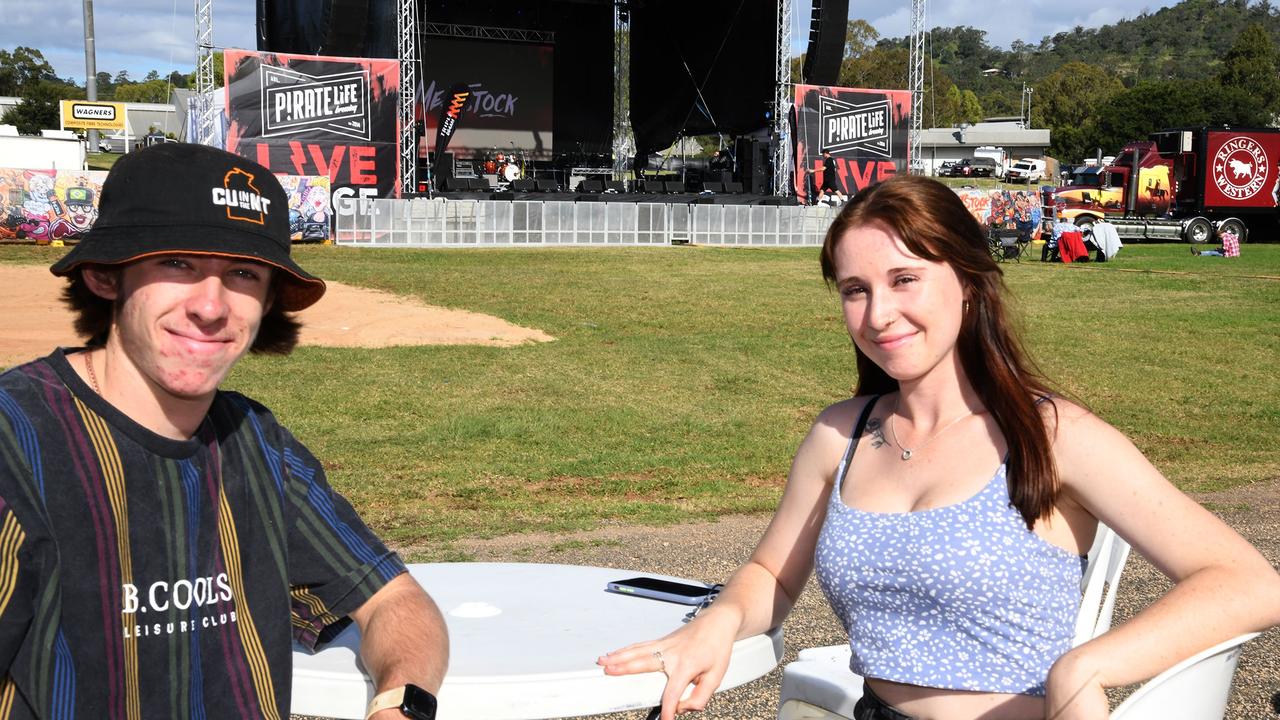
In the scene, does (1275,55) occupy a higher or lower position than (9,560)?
higher

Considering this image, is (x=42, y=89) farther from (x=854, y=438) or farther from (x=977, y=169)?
(x=854, y=438)

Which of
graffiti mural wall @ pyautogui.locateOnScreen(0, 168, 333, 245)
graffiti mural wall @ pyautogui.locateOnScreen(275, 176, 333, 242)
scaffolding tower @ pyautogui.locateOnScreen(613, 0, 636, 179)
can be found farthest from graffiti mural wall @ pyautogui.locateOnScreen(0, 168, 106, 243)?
scaffolding tower @ pyautogui.locateOnScreen(613, 0, 636, 179)

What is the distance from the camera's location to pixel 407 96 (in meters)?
27.7

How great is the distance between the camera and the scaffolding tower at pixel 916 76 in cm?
3038

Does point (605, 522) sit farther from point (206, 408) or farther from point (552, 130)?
point (552, 130)

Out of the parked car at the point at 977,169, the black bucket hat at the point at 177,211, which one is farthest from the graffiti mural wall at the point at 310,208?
the parked car at the point at 977,169

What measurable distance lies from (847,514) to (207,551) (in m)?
1.14

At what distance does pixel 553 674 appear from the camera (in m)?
2.01

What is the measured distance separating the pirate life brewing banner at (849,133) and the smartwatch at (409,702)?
93.1 ft

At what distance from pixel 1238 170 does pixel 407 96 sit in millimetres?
23819

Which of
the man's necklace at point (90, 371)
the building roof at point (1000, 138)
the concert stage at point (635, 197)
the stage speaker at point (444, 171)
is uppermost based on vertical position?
the building roof at point (1000, 138)

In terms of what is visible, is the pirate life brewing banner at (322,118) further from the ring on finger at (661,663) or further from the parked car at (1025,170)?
the parked car at (1025,170)

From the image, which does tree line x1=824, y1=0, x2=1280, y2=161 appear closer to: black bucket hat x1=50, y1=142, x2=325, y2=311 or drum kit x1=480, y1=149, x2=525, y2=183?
drum kit x1=480, y1=149, x2=525, y2=183

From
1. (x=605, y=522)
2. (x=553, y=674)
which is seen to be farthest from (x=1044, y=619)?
(x=605, y=522)
